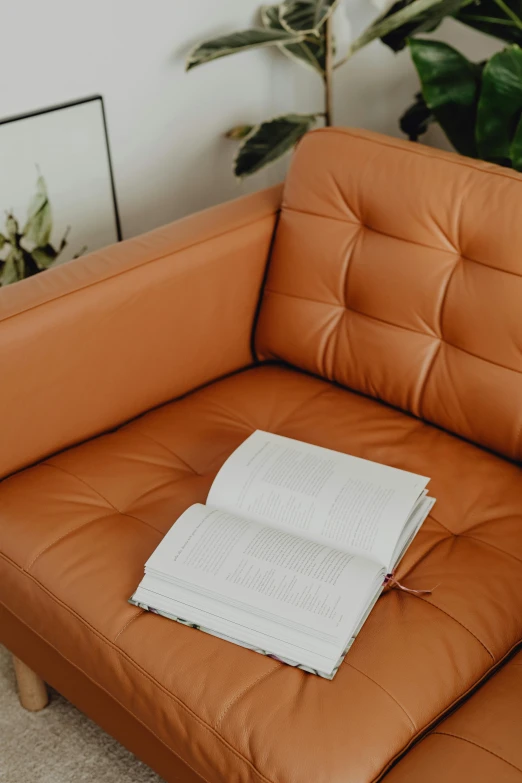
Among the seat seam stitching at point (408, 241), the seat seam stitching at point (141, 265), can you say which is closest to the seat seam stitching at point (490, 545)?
the seat seam stitching at point (408, 241)

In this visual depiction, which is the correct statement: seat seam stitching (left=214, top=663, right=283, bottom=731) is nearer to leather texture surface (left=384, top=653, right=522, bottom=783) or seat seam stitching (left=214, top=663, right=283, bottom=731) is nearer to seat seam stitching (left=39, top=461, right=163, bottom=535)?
leather texture surface (left=384, top=653, right=522, bottom=783)

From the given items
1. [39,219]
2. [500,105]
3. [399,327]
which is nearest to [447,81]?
[500,105]

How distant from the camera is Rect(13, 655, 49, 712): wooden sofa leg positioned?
1.46 meters

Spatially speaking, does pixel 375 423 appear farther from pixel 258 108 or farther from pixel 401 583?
pixel 258 108

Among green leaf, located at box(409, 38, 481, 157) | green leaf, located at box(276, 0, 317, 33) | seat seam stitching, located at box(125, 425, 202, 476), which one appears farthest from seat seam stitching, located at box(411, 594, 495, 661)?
green leaf, located at box(276, 0, 317, 33)

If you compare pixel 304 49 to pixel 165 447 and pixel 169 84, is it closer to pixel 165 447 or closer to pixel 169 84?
pixel 169 84

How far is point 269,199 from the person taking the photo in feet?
5.43

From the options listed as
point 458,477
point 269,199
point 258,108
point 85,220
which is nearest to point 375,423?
point 458,477

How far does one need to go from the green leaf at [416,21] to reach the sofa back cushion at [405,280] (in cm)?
35

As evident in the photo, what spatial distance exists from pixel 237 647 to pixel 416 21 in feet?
4.19

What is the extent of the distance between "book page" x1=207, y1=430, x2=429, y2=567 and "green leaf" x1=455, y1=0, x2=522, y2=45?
3.31 feet

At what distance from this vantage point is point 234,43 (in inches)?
72.4

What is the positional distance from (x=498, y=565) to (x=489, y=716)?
25 centimetres

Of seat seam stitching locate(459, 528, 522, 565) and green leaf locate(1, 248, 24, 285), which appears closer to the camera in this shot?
seat seam stitching locate(459, 528, 522, 565)
